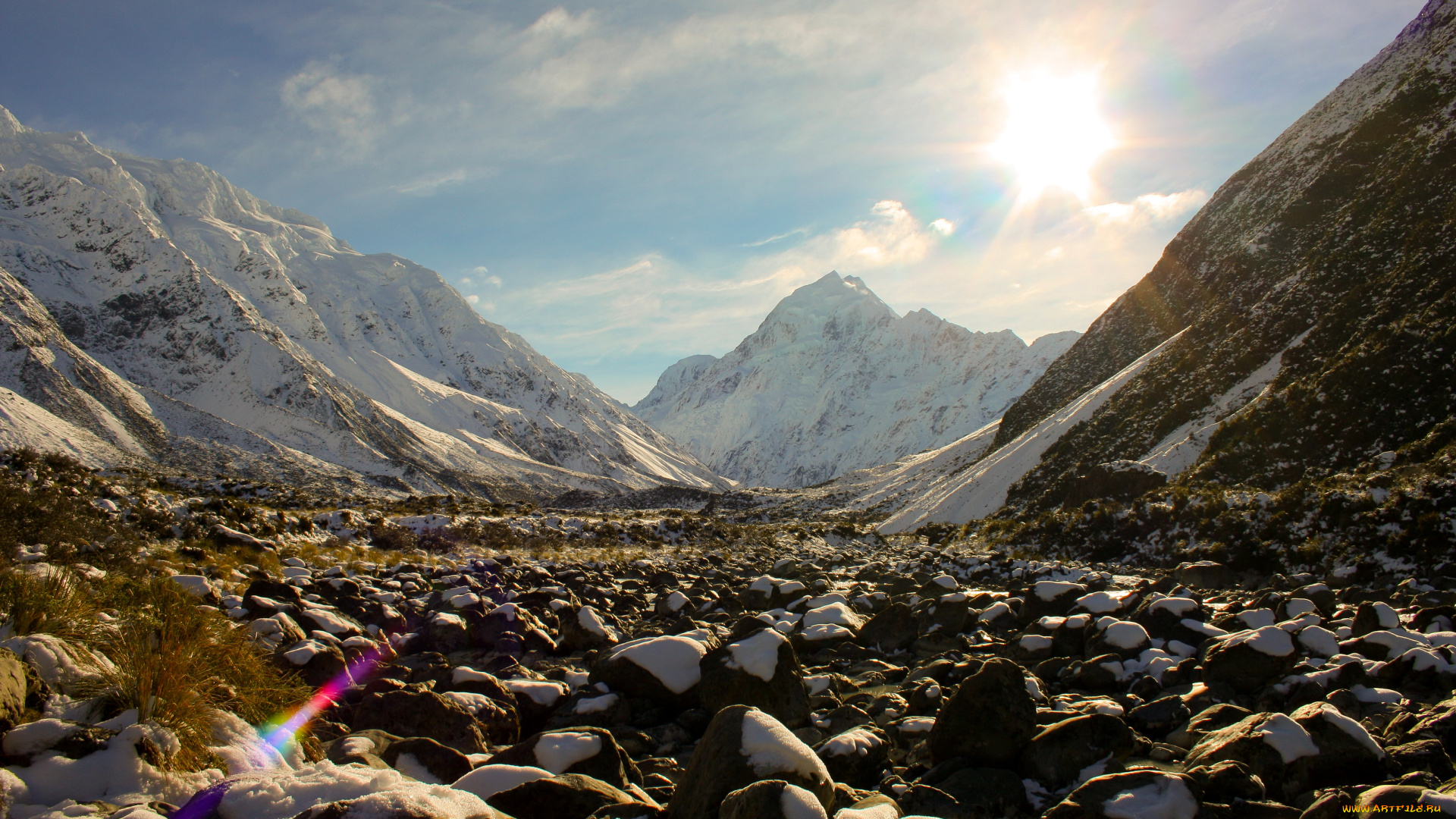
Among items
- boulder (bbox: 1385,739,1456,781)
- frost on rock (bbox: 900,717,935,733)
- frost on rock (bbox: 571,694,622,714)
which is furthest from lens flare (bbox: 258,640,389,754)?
boulder (bbox: 1385,739,1456,781)

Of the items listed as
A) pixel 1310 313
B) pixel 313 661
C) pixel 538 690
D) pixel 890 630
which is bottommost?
pixel 890 630

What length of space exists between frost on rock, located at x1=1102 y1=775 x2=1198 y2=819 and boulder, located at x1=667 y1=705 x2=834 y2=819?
198 cm

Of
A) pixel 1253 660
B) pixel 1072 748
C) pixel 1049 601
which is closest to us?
pixel 1072 748

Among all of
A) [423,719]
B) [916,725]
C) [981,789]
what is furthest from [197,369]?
[981,789]

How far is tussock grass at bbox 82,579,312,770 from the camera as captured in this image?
157 inches

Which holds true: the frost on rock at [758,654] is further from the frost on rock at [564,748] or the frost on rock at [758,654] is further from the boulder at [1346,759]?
the boulder at [1346,759]

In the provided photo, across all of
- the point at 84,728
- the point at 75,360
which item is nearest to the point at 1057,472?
the point at 84,728

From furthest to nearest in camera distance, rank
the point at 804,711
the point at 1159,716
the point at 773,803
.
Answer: the point at 804,711 < the point at 1159,716 < the point at 773,803

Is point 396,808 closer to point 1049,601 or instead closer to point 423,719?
point 423,719

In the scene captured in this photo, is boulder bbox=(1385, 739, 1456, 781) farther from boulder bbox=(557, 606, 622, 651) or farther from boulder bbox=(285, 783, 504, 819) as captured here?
boulder bbox=(557, 606, 622, 651)

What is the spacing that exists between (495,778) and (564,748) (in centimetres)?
94

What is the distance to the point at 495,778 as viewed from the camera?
475cm

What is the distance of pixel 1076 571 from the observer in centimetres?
1797

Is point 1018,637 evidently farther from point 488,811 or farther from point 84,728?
point 84,728
